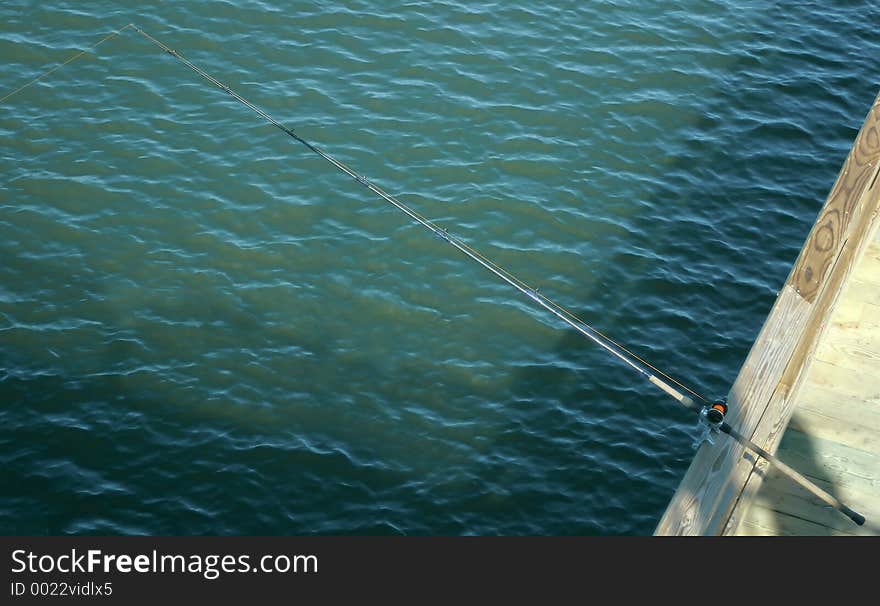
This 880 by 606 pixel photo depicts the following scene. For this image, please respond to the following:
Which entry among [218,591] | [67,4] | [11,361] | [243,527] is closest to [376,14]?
[67,4]

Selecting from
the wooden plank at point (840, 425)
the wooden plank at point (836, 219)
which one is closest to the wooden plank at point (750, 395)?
the wooden plank at point (836, 219)

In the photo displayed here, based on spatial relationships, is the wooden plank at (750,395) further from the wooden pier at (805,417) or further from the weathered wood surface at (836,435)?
the weathered wood surface at (836,435)

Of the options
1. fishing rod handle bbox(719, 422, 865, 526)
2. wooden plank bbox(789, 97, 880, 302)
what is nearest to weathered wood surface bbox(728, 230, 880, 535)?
fishing rod handle bbox(719, 422, 865, 526)

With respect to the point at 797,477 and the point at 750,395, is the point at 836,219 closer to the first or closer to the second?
the point at 750,395

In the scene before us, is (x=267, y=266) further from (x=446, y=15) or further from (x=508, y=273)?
(x=446, y=15)

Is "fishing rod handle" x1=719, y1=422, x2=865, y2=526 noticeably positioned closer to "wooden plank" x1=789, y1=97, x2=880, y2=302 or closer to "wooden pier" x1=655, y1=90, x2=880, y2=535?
"wooden pier" x1=655, y1=90, x2=880, y2=535

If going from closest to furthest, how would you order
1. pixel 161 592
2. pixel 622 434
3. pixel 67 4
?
pixel 161 592 < pixel 622 434 < pixel 67 4

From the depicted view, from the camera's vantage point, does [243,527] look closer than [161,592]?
No
